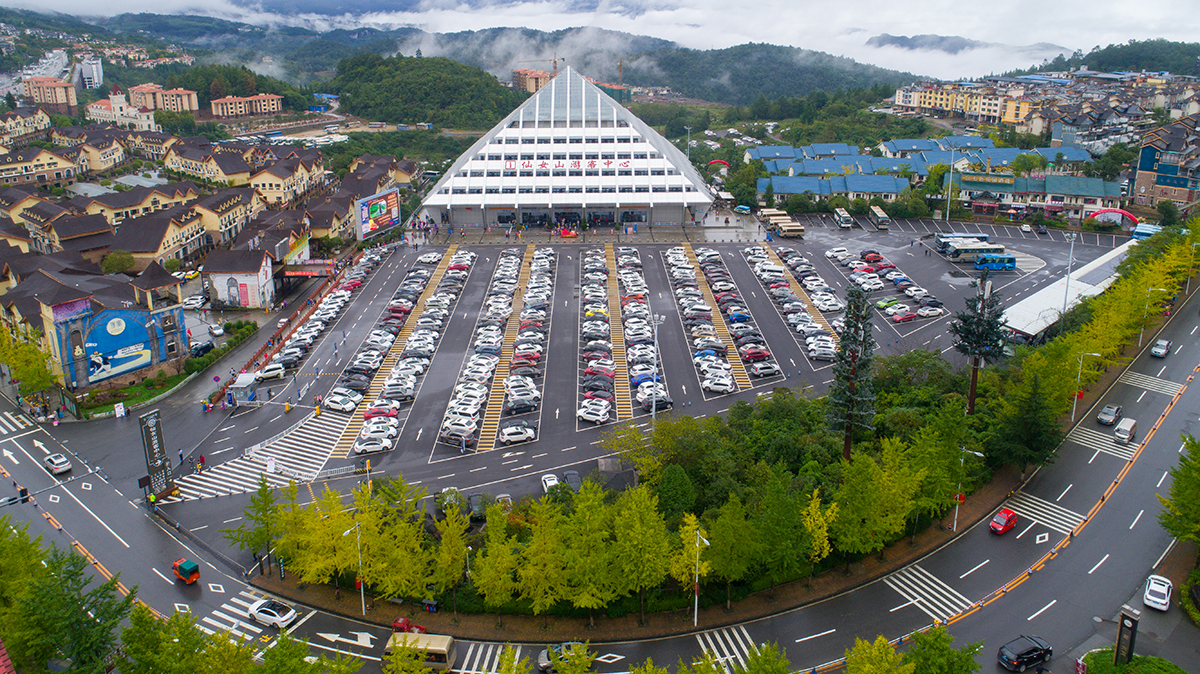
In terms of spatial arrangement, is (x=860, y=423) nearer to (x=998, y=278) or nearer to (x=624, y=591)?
(x=624, y=591)

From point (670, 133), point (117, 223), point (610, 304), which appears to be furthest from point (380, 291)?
point (670, 133)

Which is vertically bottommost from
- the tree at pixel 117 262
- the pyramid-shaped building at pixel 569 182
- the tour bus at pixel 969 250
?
the tree at pixel 117 262

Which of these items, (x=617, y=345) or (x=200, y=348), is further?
(x=617, y=345)

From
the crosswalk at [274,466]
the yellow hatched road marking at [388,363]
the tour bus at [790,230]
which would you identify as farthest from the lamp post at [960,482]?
the tour bus at [790,230]

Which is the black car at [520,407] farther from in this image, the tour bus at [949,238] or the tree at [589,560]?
the tour bus at [949,238]

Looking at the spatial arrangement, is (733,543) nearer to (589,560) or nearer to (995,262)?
(589,560)

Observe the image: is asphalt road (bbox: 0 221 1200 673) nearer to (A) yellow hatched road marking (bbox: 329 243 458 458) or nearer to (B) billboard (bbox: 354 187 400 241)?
(A) yellow hatched road marking (bbox: 329 243 458 458)

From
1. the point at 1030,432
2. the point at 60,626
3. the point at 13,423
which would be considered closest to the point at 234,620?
the point at 60,626
